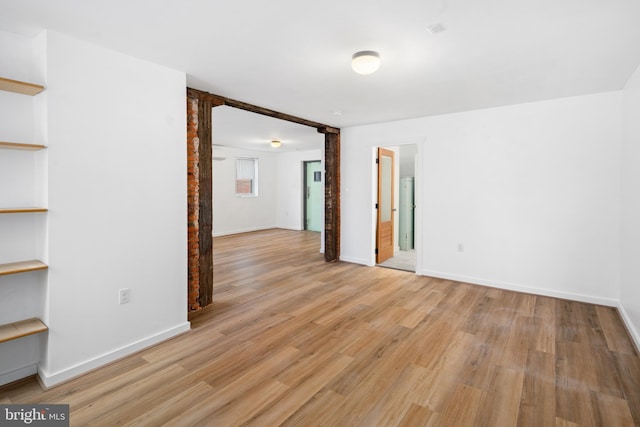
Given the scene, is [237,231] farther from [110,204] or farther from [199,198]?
[110,204]

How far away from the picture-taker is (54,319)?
2172mm

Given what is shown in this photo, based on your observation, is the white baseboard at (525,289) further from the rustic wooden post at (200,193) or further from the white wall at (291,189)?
the white wall at (291,189)

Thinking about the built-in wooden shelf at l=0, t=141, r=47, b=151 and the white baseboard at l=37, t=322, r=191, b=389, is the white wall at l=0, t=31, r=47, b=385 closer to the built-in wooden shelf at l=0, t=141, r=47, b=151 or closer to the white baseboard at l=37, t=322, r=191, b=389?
the built-in wooden shelf at l=0, t=141, r=47, b=151

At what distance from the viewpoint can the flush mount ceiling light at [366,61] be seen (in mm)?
2402

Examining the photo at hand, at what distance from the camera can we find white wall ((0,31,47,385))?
2100 mm

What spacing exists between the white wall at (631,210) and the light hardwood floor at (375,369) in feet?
0.79

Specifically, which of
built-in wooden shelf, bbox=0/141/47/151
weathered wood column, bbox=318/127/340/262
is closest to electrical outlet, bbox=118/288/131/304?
built-in wooden shelf, bbox=0/141/47/151

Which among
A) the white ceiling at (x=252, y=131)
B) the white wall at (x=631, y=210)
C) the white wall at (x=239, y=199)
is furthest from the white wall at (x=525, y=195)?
the white wall at (x=239, y=199)

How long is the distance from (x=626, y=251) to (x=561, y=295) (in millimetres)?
891

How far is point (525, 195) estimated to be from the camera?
13.0 feet

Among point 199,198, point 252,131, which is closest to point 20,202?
point 199,198

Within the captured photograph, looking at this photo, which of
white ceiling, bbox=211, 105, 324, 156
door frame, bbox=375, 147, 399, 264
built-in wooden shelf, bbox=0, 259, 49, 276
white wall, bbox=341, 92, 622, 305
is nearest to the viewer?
built-in wooden shelf, bbox=0, 259, 49, 276

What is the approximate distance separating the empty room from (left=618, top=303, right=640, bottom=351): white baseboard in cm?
3

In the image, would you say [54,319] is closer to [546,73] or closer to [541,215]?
[546,73]
